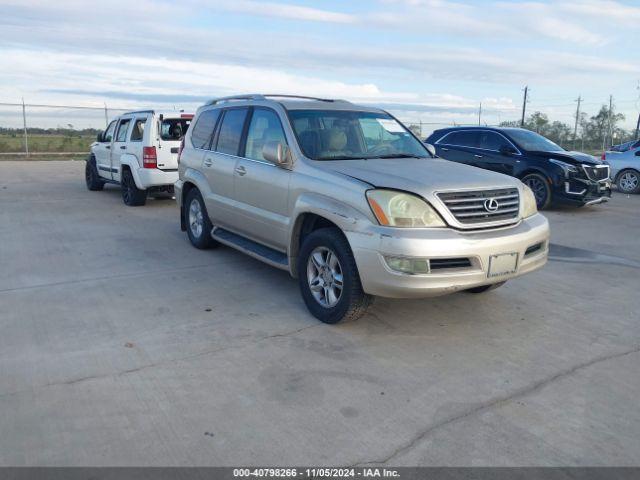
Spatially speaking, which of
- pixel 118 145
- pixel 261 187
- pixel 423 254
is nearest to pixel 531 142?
pixel 261 187

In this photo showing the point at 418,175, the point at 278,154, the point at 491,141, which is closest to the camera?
the point at 418,175

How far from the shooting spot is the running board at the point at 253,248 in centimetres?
539

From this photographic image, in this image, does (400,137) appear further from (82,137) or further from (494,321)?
(82,137)

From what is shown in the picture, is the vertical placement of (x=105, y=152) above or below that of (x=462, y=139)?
below

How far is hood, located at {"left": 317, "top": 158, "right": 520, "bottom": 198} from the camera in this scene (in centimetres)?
436

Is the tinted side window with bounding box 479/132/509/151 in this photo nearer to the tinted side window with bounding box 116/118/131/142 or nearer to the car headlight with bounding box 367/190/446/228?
the tinted side window with bounding box 116/118/131/142

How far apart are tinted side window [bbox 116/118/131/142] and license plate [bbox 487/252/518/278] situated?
28.7ft

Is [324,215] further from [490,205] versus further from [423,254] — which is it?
[490,205]

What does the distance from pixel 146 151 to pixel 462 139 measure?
675 centimetres

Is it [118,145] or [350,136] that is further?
[118,145]

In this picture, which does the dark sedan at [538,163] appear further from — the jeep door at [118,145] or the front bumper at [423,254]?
the front bumper at [423,254]

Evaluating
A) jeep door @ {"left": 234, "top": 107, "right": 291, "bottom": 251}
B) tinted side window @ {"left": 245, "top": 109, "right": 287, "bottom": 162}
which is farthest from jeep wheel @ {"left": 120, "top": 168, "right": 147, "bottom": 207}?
tinted side window @ {"left": 245, "top": 109, "right": 287, "bottom": 162}

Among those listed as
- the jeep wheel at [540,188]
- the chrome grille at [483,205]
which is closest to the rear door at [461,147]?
the jeep wheel at [540,188]

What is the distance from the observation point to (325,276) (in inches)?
187
